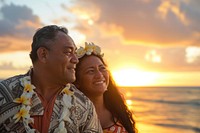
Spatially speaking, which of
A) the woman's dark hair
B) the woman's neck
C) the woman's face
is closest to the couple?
the woman's face

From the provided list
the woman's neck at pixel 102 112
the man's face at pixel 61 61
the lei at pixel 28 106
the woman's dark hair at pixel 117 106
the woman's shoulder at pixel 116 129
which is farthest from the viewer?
the woman's dark hair at pixel 117 106

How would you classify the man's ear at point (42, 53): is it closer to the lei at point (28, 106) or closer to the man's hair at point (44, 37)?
the man's hair at point (44, 37)

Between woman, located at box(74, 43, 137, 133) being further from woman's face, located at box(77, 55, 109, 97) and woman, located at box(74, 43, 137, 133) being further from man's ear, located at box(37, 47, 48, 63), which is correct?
man's ear, located at box(37, 47, 48, 63)

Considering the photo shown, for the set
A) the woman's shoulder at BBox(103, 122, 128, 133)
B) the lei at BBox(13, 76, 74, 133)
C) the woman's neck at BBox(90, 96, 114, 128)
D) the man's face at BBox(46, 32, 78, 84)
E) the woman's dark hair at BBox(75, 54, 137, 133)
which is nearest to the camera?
the lei at BBox(13, 76, 74, 133)

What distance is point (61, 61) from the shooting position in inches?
144

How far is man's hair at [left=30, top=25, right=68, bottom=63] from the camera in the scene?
375 cm

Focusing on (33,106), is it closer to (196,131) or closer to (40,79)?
(40,79)

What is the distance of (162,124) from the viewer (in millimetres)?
18438

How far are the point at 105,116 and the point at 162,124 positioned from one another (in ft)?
45.3

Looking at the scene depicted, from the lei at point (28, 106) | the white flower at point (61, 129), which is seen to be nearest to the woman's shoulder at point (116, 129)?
the lei at point (28, 106)

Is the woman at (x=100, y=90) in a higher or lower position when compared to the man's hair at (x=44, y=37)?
lower

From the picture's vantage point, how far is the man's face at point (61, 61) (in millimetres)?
3678

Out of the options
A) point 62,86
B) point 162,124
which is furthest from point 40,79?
point 162,124

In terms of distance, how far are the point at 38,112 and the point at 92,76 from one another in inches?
56.1
